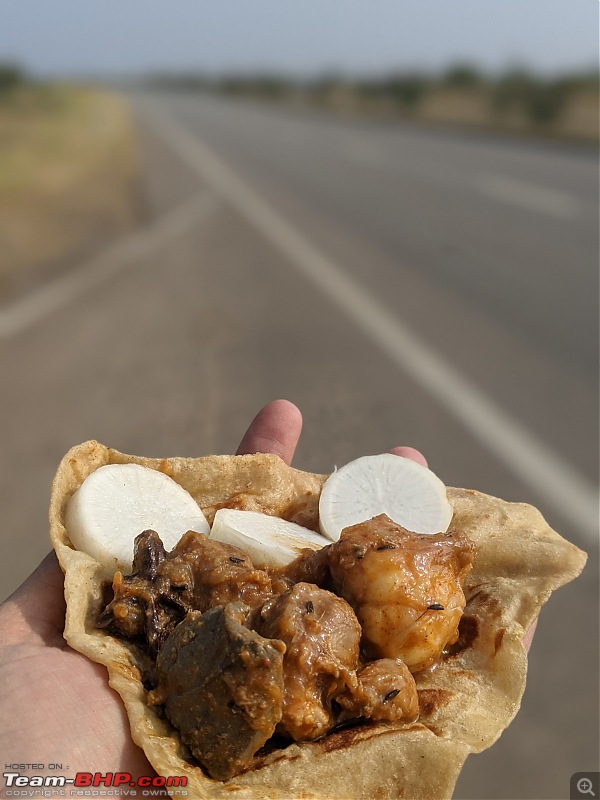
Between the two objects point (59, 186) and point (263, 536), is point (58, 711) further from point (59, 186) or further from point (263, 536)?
point (59, 186)

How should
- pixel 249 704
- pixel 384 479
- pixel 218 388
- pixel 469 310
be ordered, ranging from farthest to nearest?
pixel 469 310
pixel 218 388
pixel 384 479
pixel 249 704

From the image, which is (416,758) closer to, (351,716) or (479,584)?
(351,716)

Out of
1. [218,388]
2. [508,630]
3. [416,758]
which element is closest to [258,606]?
[416,758]

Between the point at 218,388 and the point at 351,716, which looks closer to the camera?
the point at 351,716

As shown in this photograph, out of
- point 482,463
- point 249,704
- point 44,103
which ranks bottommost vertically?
point 482,463

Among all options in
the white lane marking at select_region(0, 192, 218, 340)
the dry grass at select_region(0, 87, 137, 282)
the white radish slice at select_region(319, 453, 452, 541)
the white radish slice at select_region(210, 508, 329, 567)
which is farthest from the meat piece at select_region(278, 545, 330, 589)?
the dry grass at select_region(0, 87, 137, 282)

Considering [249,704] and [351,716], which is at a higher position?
[249,704]

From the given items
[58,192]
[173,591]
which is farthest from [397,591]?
[58,192]
